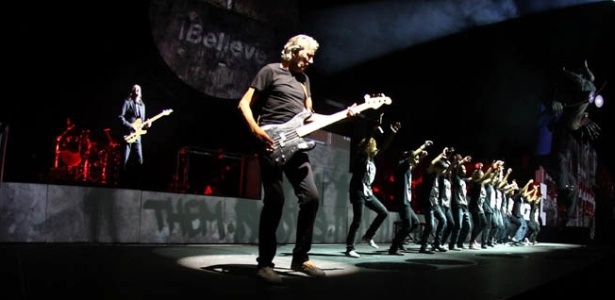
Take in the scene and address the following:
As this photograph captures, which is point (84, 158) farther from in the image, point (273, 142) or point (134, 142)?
point (273, 142)

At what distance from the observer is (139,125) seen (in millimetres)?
9039

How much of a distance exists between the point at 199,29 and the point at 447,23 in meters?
5.84

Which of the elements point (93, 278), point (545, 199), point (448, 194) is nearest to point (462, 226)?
point (448, 194)

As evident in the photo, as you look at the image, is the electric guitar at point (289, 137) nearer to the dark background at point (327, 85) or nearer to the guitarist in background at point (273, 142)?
the guitarist in background at point (273, 142)

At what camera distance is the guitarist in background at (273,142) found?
13.0ft

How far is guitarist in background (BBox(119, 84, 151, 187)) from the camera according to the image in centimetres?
859

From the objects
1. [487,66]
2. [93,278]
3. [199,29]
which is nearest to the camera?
[93,278]

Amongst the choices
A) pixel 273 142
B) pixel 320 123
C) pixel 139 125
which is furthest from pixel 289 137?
pixel 139 125

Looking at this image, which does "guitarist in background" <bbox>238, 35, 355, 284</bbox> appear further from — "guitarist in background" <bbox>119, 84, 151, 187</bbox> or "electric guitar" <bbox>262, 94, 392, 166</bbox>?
"guitarist in background" <bbox>119, 84, 151, 187</bbox>

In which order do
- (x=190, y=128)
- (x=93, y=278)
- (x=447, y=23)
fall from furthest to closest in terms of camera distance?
1. (x=447, y=23)
2. (x=190, y=128)
3. (x=93, y=278)

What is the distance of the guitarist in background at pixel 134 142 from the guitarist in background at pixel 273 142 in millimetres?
5142

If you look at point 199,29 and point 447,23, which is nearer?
point 199,29

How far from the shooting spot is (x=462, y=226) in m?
9.92

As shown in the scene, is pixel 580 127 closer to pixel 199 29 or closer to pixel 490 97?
pixel 490 97
